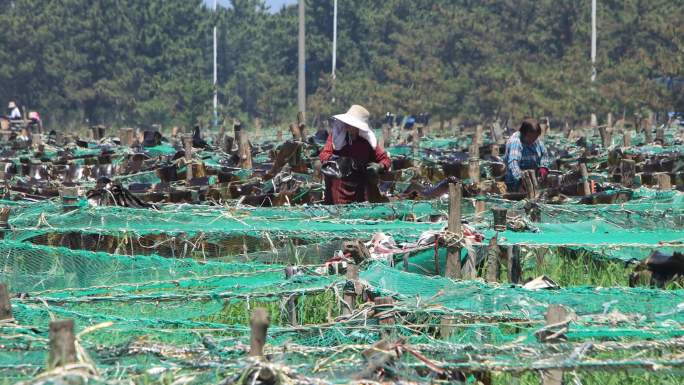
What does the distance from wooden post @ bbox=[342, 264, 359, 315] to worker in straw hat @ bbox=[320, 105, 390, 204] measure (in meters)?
3.47

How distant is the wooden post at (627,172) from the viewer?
1339 centimetres

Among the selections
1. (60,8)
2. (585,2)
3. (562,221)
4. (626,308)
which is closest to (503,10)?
(585,2)

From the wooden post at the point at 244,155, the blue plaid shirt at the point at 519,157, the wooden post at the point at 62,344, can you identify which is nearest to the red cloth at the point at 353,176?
the blue plaid shirt at the point at 519,157

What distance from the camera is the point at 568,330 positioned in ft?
17.7

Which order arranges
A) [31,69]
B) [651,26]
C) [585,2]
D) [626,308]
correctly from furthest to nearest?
[31,69]
[585,2]
[651,26]
[626,308]

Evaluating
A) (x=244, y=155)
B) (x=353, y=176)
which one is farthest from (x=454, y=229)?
(x=244, y=155)

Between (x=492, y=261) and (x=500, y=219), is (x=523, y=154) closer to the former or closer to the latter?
(x=500, y=219)

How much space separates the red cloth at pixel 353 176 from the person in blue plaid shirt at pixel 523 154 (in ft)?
4.66

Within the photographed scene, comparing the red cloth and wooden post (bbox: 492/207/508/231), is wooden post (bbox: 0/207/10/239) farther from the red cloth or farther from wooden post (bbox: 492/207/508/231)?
wooden post (bbox: 492/207/508/231)

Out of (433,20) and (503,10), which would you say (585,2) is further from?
(433,20)

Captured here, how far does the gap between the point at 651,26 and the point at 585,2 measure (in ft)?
21.8

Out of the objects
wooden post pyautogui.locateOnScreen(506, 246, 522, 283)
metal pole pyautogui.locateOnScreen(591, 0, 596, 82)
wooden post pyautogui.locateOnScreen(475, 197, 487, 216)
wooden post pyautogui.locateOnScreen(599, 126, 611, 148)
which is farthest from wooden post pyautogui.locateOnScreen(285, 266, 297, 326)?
metal pole pyautogui.locateOnScreen(591, 0, 596, 82)

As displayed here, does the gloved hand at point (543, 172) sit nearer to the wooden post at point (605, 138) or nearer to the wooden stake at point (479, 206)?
the wooden stake at point (479, 206)

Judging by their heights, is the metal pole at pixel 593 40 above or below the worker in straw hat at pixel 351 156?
above
